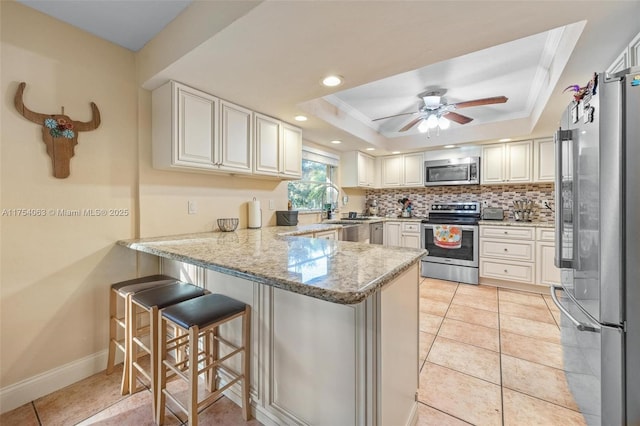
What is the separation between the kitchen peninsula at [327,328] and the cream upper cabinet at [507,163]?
3.40m

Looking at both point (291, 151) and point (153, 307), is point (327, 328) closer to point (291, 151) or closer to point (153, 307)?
point (153, 307)

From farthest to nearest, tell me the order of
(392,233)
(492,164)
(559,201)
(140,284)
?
(392,233), (492,164), (140,284), (559,201)

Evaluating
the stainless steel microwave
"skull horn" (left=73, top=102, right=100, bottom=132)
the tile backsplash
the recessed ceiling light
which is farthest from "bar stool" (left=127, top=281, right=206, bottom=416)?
Answer: the tile backsplash

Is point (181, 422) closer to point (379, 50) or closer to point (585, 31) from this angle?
point (379, 50)

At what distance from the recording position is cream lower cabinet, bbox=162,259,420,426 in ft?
3.40

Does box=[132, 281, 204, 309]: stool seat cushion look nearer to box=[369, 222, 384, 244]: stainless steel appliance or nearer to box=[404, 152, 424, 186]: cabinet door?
box=[369, 222, 384, 244]: stainless steel appliance

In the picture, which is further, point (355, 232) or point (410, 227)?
point (410, 227)

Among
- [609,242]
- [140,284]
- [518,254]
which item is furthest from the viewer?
[518,254]

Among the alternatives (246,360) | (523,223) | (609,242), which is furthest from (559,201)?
(523,223)

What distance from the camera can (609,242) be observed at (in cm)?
106

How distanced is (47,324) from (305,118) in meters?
2.64

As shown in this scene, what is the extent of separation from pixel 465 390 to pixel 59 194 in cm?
296

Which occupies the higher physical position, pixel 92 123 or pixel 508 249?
pixel 92 123

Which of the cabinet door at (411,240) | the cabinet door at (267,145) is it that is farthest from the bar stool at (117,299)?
the cabinet door at (411,240)
